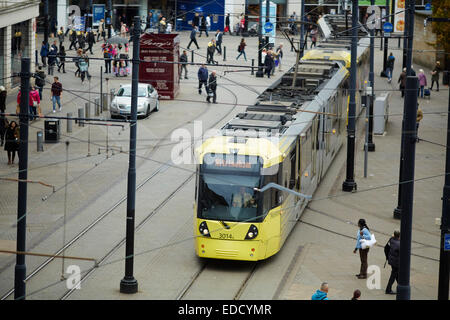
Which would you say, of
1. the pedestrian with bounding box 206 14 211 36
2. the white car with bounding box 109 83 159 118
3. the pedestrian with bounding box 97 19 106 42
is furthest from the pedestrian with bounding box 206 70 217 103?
the pedestrian with bounding box 206 14 211 36

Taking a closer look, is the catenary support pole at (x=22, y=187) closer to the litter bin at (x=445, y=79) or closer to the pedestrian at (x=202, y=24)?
the litter bin at (x=445, y=79)

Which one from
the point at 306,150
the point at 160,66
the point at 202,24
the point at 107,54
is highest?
the point at 202,24

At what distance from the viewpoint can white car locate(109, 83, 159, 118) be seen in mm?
35906

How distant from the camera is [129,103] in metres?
35.9

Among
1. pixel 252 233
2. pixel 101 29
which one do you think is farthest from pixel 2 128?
pixel 101 29

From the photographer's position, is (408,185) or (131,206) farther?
(131,206)

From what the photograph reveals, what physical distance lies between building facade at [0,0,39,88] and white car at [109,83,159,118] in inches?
256

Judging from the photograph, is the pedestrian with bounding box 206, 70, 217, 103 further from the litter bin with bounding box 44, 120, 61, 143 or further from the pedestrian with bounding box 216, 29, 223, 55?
the pedestrian with bounding box 216, 29, 223, 55

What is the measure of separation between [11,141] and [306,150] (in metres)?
9.15

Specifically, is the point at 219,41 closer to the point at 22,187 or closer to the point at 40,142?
the point at 40,142

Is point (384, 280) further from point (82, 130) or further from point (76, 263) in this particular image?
point (82, 130)

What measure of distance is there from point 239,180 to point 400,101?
2415 centimetres
